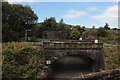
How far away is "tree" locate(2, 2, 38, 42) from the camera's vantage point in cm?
2692

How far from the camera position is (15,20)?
3061 centimetres

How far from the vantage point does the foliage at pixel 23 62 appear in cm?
1049

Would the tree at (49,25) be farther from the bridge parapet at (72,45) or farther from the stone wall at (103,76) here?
the stone wall at (103,76)

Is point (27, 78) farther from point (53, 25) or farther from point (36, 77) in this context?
point (53, 25)

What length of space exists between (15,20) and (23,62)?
21583mm

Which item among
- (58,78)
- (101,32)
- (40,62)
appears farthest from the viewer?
(101,32)

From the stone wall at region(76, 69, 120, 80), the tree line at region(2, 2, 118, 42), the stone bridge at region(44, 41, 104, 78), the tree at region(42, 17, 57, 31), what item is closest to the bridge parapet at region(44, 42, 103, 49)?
the stone bridge at region(44, 41, 104, 78)

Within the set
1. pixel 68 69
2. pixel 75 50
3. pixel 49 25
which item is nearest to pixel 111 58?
pixel 75 50

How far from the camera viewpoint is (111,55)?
51.0 feet

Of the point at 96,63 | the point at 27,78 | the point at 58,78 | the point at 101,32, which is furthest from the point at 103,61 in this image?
the point at 101,32

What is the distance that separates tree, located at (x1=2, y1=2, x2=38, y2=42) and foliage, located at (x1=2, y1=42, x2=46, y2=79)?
49.4 ft

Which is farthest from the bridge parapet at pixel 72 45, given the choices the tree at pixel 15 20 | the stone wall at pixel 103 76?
the tree at pixel 15 20

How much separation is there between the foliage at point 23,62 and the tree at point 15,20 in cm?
1504

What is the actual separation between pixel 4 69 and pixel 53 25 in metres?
45.0
